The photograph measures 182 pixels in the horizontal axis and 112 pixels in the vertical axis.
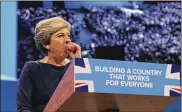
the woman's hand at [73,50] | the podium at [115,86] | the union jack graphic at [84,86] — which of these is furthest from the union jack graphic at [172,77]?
the woman's hand at [73,50]

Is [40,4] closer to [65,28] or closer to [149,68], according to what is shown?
[65,28]

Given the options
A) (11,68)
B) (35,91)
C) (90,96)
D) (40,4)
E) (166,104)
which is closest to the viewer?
(90,96)

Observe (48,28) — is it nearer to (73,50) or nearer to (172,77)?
(73,50)

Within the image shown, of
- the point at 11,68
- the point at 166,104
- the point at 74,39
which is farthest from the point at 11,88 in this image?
the point at 166,104

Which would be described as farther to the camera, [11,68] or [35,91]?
[11,68]

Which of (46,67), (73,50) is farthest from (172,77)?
(46,67)

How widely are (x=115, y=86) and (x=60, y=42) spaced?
1.63 ft

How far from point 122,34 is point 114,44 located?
4.2 inches

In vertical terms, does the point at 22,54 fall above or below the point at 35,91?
below

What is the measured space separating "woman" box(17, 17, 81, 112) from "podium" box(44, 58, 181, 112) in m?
0.25

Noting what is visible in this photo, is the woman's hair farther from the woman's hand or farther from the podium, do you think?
the podium

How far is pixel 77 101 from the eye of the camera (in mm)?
1391

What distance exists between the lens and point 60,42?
1.79m

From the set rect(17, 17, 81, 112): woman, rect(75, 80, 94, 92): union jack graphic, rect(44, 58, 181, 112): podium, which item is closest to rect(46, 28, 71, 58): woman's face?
rect(17, 17, 81, 112): woman
